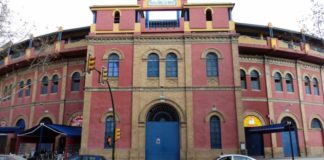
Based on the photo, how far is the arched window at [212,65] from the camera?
2292cm

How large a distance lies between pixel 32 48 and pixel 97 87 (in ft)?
35.9

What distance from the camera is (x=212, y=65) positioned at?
23141 mm

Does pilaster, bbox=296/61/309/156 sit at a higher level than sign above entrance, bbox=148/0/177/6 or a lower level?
lower

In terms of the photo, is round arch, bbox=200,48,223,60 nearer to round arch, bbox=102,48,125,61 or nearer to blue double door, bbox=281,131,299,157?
round arch, bbox=102,48,125,61

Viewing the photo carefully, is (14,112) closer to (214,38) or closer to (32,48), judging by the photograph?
(32,48)

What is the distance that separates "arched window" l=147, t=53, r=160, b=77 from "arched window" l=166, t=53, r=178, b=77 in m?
0.77

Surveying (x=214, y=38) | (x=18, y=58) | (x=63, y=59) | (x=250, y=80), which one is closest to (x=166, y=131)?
(x=214, y=38)

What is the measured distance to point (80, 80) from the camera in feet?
90.5

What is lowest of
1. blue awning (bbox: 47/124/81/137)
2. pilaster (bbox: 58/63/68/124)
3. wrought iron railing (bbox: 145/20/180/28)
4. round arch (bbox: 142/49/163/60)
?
blue awning (bbox: 47/124/81/137)

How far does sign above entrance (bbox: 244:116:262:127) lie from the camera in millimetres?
26188

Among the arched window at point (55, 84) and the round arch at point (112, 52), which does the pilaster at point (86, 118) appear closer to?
the round arch at point (112, 52)

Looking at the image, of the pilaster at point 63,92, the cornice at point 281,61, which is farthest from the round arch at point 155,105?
the cornice at point 281,61

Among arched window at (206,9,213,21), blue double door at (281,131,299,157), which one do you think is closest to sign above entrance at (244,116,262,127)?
blue double door at (281,131,299,157)

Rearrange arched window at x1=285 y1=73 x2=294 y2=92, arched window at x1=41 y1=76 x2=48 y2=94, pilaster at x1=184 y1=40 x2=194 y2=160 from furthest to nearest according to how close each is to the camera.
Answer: arched window at x1=41 y1=76 x2=48 y2=94 < arched window at x1=285 y1=73 x2=294 y2=92 < pilaster at x1=184 y1=40 x2=194 y2=160
